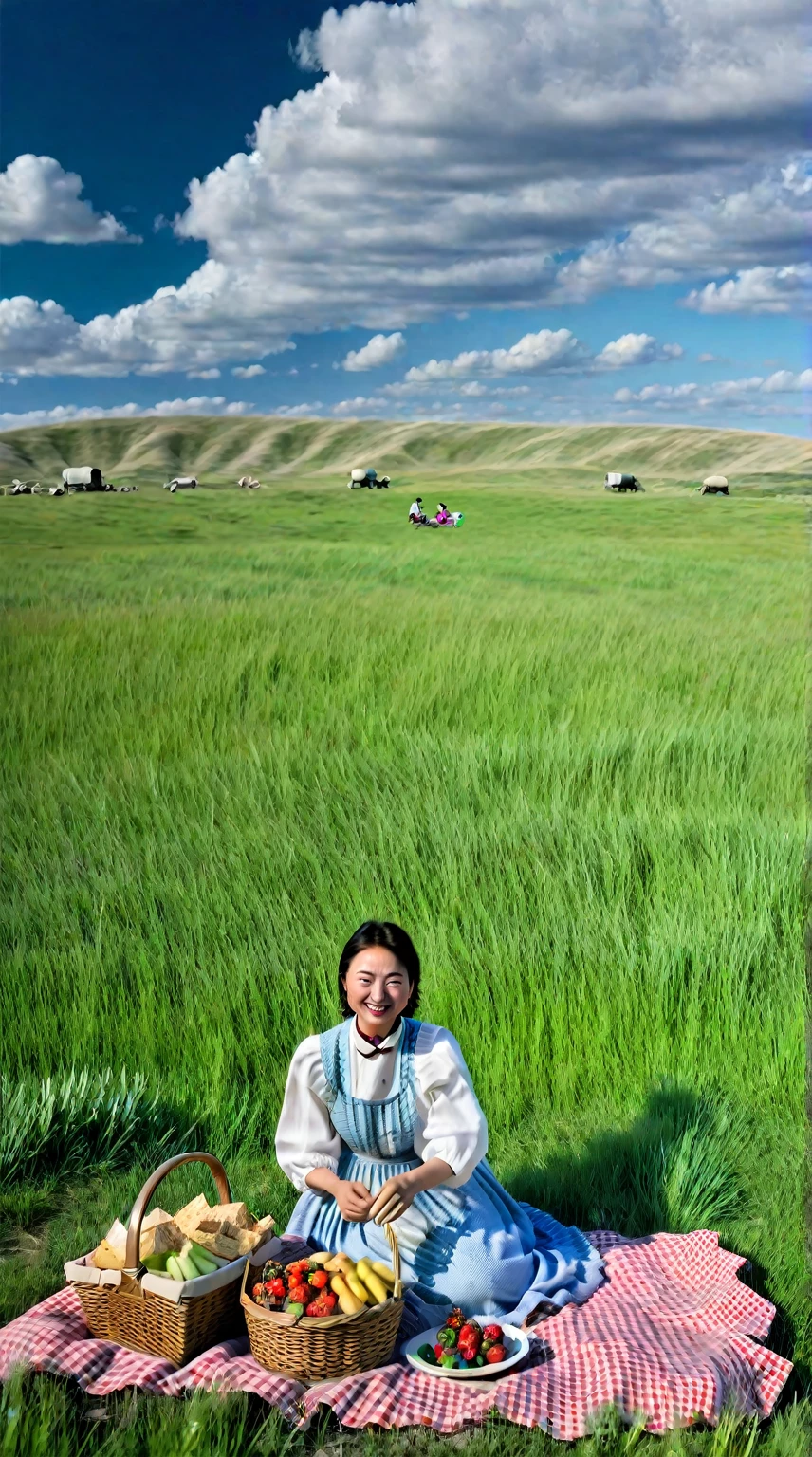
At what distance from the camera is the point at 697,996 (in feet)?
10.5

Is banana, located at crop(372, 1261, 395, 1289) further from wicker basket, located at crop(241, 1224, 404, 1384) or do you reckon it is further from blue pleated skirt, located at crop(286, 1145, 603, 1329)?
blue pleated skirt, located at crop(286, 1145, 603, 1329)

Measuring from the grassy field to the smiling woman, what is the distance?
31cm

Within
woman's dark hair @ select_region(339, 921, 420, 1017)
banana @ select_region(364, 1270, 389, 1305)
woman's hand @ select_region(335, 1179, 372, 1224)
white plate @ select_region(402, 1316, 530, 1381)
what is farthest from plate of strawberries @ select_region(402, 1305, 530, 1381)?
woman's dark hair @ select_region(339, 921, 420, 1017)

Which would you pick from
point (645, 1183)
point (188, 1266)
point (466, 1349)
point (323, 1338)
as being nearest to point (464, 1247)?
point (466, 1349)

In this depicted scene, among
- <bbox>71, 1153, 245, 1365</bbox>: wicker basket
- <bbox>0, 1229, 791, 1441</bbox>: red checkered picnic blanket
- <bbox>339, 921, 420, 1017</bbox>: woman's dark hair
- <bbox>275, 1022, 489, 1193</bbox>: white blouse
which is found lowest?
<bbox>0, 1229, 791, 1441</bbox>: red checkered picnic blanket

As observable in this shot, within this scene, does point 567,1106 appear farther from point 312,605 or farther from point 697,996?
point 312,605

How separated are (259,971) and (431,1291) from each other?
4.24 ft

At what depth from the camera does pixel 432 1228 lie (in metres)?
2.17

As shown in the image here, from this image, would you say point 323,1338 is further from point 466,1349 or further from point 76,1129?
point 76,1129

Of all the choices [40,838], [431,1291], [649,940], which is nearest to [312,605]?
[40,838]

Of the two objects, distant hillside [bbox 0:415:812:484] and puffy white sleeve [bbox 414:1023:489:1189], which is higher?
distant hillside [bbox 0:415:812:484]

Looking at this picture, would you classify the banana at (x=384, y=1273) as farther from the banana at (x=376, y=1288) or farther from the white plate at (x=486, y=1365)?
the white plate at (x=486, y=1365)

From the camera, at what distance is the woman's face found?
213cm

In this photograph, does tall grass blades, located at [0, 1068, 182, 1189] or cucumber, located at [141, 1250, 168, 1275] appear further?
tall grass blades, located at [0, 1068, 182, 1189]
